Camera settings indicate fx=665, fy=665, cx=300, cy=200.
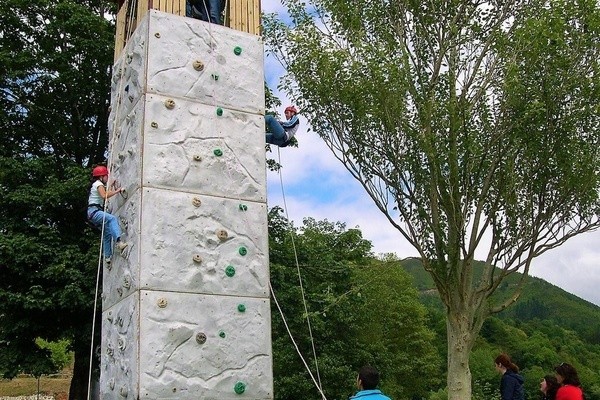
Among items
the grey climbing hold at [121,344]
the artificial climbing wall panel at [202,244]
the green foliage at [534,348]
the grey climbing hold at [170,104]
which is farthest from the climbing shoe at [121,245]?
the green foliage at [534,348]

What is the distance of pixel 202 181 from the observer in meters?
8.16

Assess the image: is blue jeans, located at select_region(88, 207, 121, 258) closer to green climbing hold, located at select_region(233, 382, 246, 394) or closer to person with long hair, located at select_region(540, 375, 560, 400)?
green climbing hold, located at select_region(233, 382, 246, 394)

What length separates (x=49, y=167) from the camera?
16.0 m

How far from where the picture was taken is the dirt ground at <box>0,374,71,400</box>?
1048 inches

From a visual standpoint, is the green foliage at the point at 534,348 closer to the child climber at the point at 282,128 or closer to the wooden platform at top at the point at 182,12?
the child climber at the point at 282,128

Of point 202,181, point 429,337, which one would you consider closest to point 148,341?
point 202,181

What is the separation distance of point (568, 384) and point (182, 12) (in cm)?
656

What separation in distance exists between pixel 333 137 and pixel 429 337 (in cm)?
2182

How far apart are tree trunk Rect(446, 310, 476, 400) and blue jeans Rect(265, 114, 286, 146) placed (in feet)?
19.1

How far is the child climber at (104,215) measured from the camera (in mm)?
8195

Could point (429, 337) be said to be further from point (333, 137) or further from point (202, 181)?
point (202, 181)

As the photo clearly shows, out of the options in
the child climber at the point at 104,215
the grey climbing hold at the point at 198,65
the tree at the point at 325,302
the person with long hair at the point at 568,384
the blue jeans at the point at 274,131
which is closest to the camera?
the person with long hair at the point at 568,384

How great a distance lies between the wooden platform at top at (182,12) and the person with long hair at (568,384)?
592 centimetres

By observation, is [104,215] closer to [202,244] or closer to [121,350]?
[202,244]
